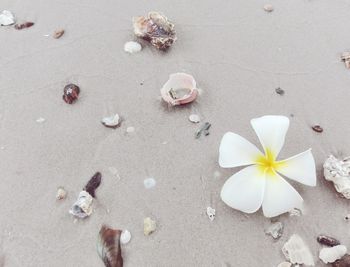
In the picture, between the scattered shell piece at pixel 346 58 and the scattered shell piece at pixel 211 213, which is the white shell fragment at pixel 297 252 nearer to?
the scattered shell piece at pixel 211 213

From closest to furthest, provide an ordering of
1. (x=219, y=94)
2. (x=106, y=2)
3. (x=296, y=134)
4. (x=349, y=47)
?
(x=296, y=134)
(x=219, y=94)
(x=349, y=47)
(x=106, y=2)

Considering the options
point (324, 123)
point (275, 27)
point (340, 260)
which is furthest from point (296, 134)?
point (275, 27)

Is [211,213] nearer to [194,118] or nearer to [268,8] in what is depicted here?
[194,118]

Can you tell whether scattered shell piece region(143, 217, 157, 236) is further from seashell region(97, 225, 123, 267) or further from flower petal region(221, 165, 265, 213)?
flower petal region(221, 165, 265, 213)

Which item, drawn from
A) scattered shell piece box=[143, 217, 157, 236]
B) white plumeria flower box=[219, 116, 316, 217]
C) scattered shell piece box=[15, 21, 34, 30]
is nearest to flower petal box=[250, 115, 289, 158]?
white plumeria flower box=[219, 116, 316, 217]

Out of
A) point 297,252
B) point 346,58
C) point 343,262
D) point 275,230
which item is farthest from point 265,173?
point 346,58

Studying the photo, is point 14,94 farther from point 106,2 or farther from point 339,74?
point 339,74

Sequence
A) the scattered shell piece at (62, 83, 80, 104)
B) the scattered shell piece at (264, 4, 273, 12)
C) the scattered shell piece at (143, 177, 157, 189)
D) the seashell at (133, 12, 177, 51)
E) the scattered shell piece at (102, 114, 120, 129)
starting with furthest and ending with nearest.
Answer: the scattered shell piece at (264, 4, 273, 12), the seashell at (133, 12, 177, 51), the scattered shell piece at (62, 83, 80, 104), the scattered shell piece at (102, 114, 120, 129), the scattered shell piece at (143, 177, 157, 189)
